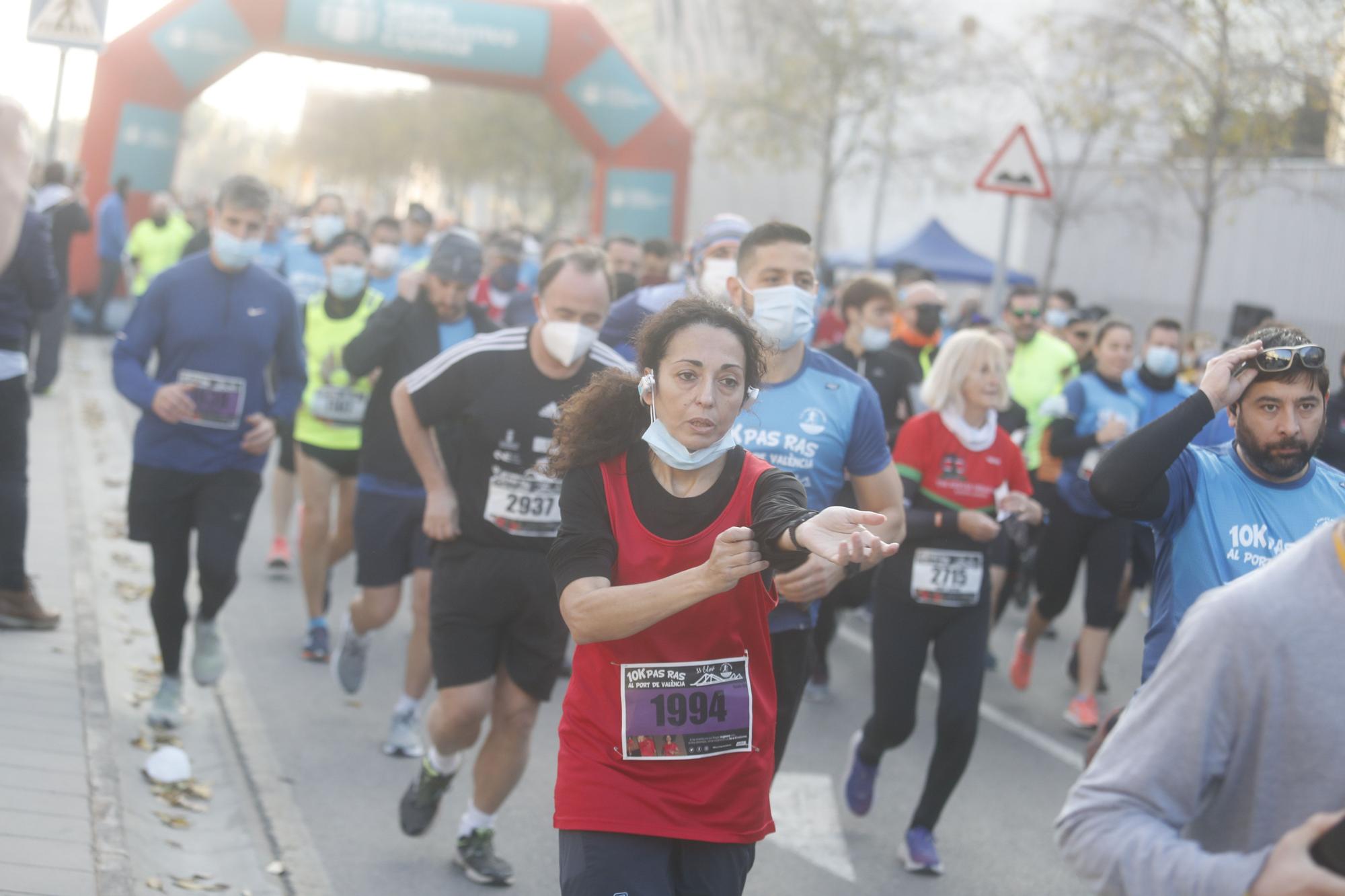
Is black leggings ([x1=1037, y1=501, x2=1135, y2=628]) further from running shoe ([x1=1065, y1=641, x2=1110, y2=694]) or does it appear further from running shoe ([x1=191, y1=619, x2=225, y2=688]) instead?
running shoe ([x1=191, y1=619, x2=225, y2=688])

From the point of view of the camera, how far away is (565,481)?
3451mm

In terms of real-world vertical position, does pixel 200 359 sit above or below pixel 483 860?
above

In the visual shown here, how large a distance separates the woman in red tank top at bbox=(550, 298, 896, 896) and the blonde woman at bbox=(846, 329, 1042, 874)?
2471 millimetres

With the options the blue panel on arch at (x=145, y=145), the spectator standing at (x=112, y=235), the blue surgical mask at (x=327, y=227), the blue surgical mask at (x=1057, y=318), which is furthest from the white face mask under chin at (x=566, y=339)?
the blue panel on arch at (x=145, y=145)

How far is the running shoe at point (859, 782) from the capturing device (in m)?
6.09

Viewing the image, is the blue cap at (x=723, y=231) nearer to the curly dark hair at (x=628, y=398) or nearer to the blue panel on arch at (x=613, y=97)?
the curly dark hair at (x=628, y=398)

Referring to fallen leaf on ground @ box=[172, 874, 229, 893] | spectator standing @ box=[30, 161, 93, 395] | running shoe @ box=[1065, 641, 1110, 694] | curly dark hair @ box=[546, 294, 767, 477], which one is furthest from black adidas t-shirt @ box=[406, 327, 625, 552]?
spectator standing @ box=[30, 161, 93, 395]

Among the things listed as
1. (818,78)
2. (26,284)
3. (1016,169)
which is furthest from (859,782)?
(818,78)

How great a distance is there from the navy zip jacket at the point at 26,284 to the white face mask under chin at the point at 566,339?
2.67m

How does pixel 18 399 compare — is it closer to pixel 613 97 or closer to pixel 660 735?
pixel 660 735

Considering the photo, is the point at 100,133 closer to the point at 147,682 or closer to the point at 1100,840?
the point at 147,682

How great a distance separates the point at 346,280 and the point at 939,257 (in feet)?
62.4

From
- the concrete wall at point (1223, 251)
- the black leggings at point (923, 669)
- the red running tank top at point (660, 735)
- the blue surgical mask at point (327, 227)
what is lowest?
the black leggings at point (923, 669)

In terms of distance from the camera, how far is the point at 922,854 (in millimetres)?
5766
